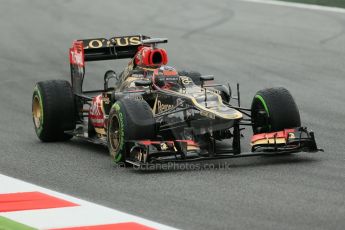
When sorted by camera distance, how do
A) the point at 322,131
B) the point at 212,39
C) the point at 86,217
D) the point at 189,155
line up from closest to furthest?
the point at 86,217
the point at 189,155
the point at 322,131
the point at 212,39

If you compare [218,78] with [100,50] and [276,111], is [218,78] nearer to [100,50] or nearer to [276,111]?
[100,50]

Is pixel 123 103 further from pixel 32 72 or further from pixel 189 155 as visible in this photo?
pixel 32 72

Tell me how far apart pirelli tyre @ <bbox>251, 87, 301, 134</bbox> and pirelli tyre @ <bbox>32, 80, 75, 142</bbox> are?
3.00 metres

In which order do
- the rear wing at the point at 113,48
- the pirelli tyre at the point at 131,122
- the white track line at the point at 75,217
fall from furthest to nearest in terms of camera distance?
the rear wing at the point at 113,48 < the pirelli tyre at the point at 131,122 < the white track line at the point at 75,217

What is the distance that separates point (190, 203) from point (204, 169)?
6.57 ft

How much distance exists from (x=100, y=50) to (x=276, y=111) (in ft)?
12.3

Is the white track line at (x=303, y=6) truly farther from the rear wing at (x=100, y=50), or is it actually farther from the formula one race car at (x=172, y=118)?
the formula one race car at (x=172, y=118)

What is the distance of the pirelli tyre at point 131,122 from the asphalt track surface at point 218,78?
32cm

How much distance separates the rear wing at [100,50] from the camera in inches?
642

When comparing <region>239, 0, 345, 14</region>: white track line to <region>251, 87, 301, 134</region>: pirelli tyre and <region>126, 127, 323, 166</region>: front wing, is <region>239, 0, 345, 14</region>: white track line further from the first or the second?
<region>126, 127, 323, 166</region>: front wing

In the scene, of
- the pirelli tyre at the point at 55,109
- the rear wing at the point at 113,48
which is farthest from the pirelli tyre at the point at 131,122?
the rear wing at the point at 113,48

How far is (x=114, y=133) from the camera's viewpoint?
1390 centimetres

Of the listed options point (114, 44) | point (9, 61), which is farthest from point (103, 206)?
point (9, 61)

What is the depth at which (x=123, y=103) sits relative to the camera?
13.5 metres
